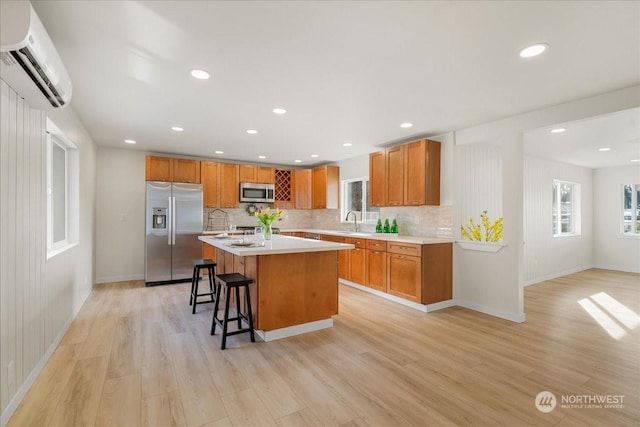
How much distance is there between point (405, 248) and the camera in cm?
423

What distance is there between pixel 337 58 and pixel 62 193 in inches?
143

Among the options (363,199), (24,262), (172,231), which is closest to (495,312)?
(363,199)

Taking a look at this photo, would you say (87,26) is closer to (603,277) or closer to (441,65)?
(441,65)

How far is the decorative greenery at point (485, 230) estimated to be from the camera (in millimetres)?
4379

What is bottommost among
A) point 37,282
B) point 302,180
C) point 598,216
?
point 37,282

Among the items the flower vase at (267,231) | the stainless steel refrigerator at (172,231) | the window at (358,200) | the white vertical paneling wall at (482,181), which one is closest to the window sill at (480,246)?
the white vertical paneling wall at (482,181)

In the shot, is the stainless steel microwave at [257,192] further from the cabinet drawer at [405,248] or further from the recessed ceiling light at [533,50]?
the recessed ceiling light at [533,50]

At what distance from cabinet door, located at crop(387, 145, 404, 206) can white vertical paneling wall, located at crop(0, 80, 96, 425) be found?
4.22m

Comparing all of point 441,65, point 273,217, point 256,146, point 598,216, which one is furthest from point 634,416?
point 598,216

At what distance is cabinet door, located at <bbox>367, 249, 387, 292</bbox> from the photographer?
4617 mm

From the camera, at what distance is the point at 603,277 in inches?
248

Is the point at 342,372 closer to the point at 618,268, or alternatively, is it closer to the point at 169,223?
the point at 169,223

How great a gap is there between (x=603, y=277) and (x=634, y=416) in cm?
582

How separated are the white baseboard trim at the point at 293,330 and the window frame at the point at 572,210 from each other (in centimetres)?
572
